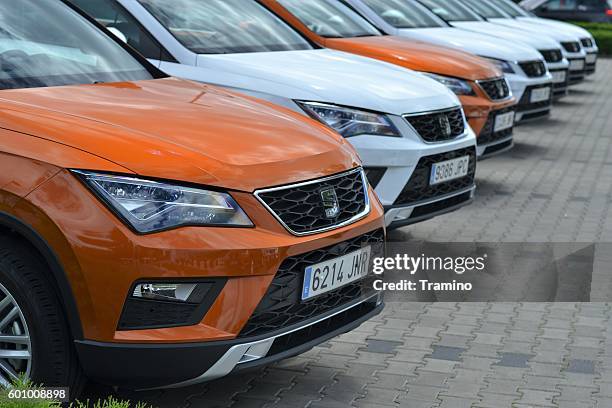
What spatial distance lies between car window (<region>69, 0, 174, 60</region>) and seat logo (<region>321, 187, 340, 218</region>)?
9.32 feet

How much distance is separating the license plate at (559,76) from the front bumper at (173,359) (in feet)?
36.7

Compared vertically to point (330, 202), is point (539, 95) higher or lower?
lower

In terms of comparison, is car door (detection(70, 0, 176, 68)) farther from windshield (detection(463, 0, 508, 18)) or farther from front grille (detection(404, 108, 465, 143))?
windshield (detection(463, 0, 508, 18))

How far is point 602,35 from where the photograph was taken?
27.0 meters

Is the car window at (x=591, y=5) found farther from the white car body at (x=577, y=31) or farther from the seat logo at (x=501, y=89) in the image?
the seat logo at (x=501, y=89)

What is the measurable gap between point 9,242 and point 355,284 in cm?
136

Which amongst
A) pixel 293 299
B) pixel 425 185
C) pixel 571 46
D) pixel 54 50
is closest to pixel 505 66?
pixel 425 185

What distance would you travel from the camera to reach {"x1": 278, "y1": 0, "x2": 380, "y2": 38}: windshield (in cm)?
933

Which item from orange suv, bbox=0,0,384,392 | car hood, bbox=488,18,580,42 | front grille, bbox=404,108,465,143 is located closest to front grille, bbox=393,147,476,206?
front grille, bbox=404,108,465,143

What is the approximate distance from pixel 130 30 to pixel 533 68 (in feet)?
20.2

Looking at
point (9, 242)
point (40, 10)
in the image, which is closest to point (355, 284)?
point (9, 242)

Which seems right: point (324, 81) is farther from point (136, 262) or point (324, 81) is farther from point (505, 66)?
point (505, 66)

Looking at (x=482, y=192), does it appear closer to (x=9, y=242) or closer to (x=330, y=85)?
(x=330, y=85)

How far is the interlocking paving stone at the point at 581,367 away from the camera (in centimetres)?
517
